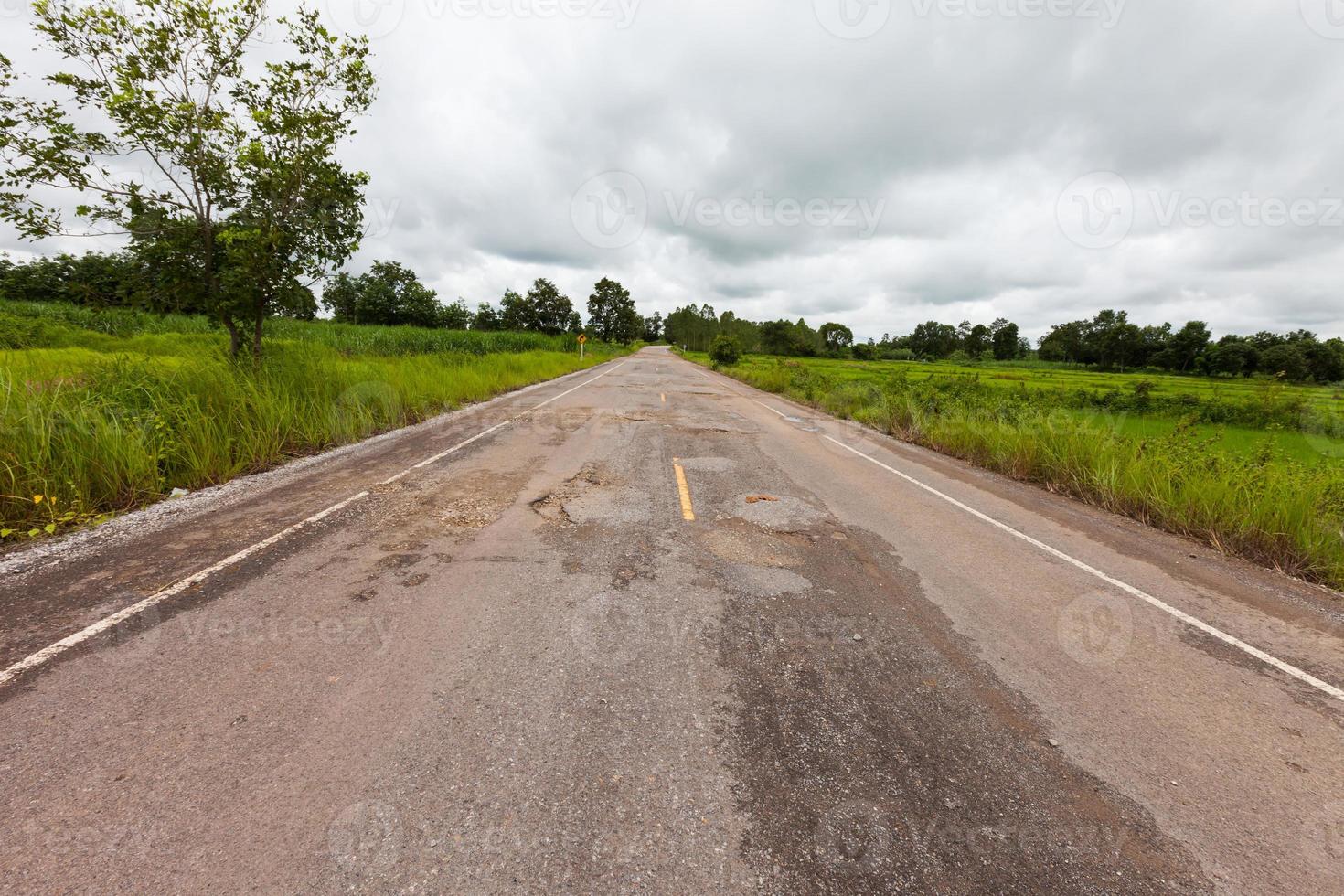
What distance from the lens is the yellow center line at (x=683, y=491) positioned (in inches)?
199

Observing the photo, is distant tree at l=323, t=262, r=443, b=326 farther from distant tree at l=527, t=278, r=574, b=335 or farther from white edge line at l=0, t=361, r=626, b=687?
white edge line at l=0, t=361, r=626, b=687

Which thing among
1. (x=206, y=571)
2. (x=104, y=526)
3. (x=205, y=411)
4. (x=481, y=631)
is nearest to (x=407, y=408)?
(x=205, y=411)

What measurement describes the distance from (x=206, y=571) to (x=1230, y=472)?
1015cm

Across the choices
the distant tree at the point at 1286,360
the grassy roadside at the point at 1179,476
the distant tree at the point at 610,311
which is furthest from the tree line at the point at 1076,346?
the grassy roadside at the point at 1179,476

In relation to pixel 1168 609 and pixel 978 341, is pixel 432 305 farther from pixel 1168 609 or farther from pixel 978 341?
pixel 978 341

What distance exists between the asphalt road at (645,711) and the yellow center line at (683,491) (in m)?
0.45

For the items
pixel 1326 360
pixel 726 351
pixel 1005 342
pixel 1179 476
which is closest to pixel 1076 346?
pixel 1005 342

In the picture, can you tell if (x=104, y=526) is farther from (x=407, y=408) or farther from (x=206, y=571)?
(x=407, y=408)

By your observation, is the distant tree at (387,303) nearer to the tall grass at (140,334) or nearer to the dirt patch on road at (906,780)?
the tall grass at (140,334)

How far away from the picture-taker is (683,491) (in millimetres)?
5816

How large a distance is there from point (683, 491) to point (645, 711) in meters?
3.54

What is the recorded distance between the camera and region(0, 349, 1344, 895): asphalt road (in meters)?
1.70

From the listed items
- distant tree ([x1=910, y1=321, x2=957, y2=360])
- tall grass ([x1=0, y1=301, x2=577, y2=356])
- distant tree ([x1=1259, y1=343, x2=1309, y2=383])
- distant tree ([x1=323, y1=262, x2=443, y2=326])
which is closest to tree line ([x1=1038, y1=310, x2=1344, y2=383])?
distant tree ([x1=1259, y1=343, x2=1309, y2=383])

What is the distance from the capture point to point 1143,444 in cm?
716
